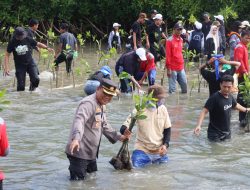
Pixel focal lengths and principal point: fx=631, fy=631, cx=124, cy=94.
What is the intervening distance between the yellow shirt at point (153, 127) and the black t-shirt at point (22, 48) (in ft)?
19.3

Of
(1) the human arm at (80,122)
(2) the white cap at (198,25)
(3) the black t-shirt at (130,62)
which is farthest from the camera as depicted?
(2) the white cap at (198,25)

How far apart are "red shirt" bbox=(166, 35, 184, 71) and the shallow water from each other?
94 cm

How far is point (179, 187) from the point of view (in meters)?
7.38

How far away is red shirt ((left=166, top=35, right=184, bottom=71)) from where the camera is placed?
13312mm

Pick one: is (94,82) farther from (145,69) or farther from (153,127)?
(145,69)

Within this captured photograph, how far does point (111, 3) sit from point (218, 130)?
51.2 feet

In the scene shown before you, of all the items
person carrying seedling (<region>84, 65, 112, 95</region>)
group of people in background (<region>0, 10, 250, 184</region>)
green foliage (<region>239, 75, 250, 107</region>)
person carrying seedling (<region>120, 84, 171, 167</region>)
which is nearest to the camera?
group of people in background (<region>0, 10, 250, 184</region>)

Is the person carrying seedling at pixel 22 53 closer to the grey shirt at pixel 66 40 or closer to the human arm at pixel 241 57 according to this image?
the grey shirt at pixel 66 40

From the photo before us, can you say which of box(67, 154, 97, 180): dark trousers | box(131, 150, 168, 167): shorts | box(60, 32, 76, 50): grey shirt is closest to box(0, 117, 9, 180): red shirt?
box(67, 154, 97, 180): dark trousers

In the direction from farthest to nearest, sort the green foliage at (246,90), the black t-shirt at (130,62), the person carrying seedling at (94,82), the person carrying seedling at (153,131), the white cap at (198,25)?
1. the white cap at (198,25)
2. the black t-shirt at (130,62)
3. the green foliage at (246,90)
4. the person carrying seedling at (94,82)
5. the person carrying seedling at (153,131)

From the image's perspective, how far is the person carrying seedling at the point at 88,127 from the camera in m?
6.91

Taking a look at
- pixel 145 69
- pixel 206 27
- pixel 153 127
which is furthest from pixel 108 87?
pixel 206 27

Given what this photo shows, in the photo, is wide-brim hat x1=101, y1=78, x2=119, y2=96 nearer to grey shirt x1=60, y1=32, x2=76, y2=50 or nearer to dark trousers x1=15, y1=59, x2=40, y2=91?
dark trousers x1=15, y1=59, x2=40, y2=91

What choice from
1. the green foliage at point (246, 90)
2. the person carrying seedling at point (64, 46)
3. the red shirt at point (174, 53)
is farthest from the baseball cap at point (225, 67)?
the person carrying seedling at point (64, 46)
